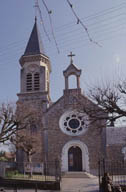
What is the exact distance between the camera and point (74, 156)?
81.3ft

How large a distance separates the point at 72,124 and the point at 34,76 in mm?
9062

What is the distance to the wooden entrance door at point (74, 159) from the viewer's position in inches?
954

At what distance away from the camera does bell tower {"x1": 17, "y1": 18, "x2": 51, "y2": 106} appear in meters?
28.1

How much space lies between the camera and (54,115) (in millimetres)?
26328

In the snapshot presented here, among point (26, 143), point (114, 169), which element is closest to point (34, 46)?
point (26, 143)

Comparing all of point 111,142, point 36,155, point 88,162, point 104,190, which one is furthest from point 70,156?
point 104,190

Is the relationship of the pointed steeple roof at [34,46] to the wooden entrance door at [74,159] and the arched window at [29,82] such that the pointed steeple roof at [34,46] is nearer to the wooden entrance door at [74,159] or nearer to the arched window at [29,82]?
the arched window at [29,82]

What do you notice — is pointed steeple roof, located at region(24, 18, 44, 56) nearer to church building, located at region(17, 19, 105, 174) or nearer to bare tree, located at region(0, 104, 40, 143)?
church building, located at region(17, 19, 105, 174)

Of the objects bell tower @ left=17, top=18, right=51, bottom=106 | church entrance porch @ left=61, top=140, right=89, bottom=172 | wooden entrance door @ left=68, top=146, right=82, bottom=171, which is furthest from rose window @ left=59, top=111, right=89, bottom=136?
bell tower @ left=17, top=18, right=51, bottom=106

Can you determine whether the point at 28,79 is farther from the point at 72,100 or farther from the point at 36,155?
the point at 36,155

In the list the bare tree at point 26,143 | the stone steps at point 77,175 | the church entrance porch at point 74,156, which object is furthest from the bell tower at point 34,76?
the stone steps at point 77,175

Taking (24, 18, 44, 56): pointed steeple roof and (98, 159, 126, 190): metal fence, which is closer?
(98, 159, 126, 190): metal fence

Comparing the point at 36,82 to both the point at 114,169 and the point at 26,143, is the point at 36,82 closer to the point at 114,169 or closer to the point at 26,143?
the point at 26,143

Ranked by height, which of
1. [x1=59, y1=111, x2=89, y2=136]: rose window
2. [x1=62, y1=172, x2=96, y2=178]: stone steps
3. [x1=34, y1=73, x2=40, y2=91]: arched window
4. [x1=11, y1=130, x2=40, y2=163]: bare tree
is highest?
[x1=34, y1=73, x2=40, y2=91]: arched window
